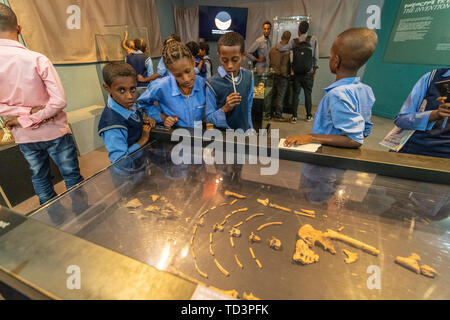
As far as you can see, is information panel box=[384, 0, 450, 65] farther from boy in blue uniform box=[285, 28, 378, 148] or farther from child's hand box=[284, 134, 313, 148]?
child's hand box=[284, 134, 313, 148]

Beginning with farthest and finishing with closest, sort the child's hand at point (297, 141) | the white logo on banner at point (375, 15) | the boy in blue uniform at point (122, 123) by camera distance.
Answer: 1. the white logo on banner at point (375, 15)
2. the boy in blue uniform at point (122, 123)
3. the child's hand at point (297, 141)

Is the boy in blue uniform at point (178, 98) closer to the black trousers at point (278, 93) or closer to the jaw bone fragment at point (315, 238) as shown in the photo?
the jaw bone fragment at point (315, 238)

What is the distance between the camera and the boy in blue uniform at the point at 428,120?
139 centimetres

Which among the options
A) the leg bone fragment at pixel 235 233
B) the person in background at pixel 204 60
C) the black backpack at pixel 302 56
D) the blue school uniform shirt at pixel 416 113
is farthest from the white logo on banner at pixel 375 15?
the leg bone fragment at pixel 235 233

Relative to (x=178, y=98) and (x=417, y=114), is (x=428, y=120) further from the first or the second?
(x=178, y=98)

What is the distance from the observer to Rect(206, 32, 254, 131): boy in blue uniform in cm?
161

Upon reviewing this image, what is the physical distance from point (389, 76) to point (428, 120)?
14.7 ft

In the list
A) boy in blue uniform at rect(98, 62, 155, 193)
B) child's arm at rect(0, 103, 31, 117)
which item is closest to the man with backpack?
boy in blue uniform at rect(98, 62, 155, 193)

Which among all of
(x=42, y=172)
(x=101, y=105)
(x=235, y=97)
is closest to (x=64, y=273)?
(x=235, y=97)

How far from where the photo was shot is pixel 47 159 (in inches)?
74.1

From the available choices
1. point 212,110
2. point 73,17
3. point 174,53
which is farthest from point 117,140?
point 73,17

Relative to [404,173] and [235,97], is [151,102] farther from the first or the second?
[404,173]

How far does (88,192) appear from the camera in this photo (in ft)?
3.11

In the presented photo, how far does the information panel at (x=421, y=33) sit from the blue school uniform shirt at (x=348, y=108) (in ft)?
14.5
